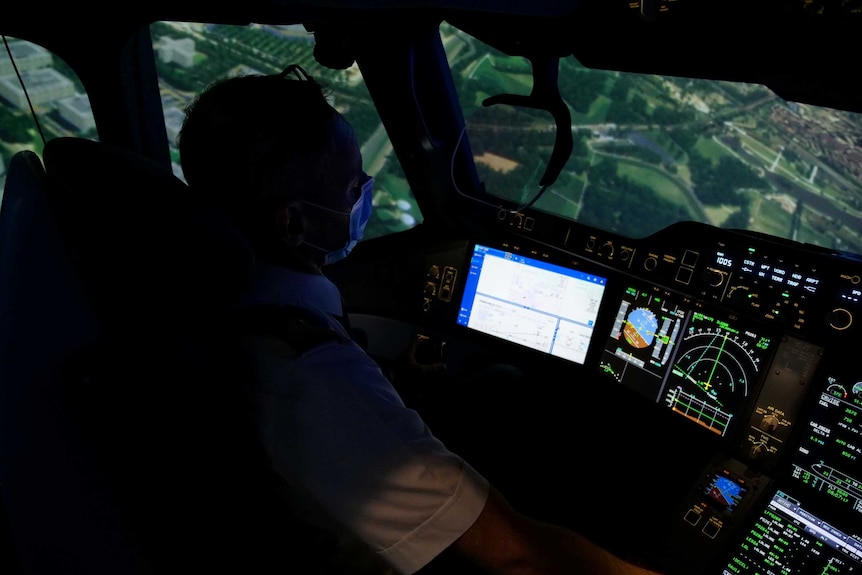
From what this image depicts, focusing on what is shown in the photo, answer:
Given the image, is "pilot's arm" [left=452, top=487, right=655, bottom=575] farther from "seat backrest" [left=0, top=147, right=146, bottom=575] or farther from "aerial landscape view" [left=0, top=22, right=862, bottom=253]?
"aerial landscape view" [left=0, top=22, right=862, bottom=253]

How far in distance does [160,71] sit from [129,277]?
135 centimetres

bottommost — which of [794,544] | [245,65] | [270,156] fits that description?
[794,544]

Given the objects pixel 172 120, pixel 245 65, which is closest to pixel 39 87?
pixel 172 120

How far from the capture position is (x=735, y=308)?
168 centimetres

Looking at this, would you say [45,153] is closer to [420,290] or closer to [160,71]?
[160,71]

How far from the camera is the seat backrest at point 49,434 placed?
2.48 ft

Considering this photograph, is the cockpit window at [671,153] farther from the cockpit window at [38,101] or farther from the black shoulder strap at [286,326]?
the cockpit window at [38,101]

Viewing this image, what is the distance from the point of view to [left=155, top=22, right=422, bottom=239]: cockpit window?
1.88m

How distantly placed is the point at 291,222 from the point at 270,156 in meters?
0.12

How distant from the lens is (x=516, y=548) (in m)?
0.91

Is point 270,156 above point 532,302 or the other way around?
above

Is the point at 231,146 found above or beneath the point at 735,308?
above

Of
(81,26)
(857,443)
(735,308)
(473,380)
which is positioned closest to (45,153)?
(81,26)

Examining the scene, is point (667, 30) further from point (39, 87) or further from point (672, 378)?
point (39, 87)
